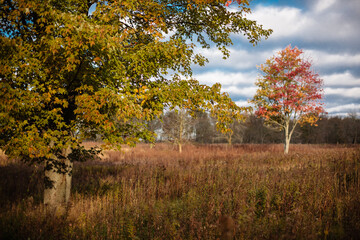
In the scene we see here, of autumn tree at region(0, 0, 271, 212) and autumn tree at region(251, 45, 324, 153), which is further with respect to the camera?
autumn tree at region(251, 45, 324, 153)

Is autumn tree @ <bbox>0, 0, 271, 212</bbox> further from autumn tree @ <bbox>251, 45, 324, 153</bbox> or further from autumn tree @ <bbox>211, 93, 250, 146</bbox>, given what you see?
autumn tree @ <bbox>251, 45, 324, 153</bbox>

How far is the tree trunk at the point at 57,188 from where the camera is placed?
5.21 m

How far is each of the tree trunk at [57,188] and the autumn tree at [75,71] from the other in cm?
2

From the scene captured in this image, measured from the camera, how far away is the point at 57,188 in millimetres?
5289

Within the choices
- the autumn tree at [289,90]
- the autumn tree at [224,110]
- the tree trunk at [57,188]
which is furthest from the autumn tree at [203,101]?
the autumn tree at [289,90]

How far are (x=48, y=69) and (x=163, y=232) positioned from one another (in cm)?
386

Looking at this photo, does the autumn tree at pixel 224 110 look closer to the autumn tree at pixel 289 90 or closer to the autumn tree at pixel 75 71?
the autumn tree at pixel 75 71

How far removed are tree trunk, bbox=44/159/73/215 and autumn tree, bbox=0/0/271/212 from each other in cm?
2

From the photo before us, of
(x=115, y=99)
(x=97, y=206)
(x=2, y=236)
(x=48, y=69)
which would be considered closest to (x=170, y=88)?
(x=115, y=99)

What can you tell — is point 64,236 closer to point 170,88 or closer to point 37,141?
point 37,141

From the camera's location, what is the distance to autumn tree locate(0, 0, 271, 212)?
3570 mm

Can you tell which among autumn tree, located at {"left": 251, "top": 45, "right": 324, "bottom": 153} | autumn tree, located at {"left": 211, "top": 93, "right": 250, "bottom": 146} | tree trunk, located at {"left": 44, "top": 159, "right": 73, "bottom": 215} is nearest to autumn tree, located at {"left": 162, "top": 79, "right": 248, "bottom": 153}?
autumn tree, located at {"left": 211, "top": 93, "right": 250, "bottom": 146}

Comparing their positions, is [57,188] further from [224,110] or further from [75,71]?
[224,110]

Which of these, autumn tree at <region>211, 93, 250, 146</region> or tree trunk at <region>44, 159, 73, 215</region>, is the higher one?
autumn tree at <region>211, 93, 250, 146</region>
